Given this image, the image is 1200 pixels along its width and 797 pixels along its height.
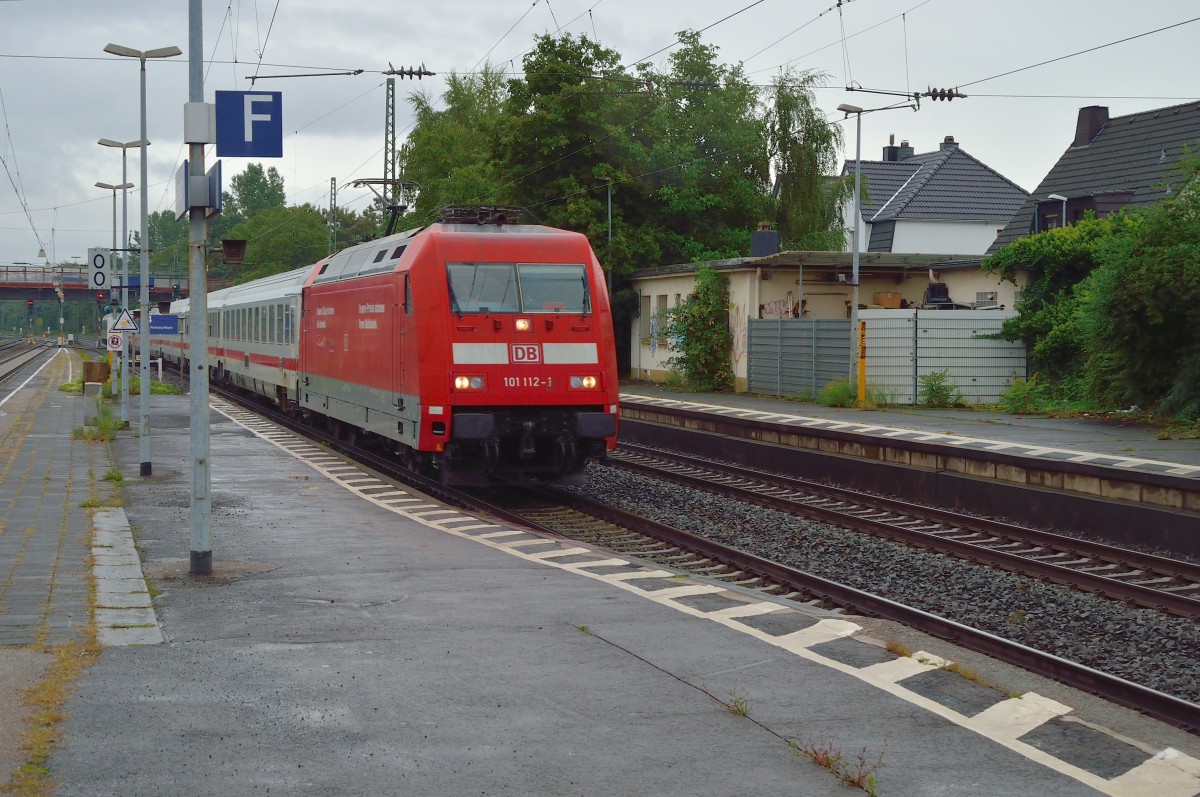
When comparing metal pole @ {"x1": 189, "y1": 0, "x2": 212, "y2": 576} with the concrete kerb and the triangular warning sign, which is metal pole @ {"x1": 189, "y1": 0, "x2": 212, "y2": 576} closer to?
the concrete kerb

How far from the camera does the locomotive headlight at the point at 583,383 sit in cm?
1589

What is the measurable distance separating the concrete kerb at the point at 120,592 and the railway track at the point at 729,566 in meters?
4.37

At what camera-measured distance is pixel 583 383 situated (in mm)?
15953

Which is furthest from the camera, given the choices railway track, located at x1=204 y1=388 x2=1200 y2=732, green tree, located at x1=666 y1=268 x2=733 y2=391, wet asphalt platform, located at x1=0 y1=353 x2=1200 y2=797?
green tree, located at x1=666 y1=268 x2=733 y2=391

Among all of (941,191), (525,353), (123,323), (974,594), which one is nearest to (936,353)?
(525,353)

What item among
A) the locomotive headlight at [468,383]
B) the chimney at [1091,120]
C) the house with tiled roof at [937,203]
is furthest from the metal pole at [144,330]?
the house with tiled roof at [937,203]

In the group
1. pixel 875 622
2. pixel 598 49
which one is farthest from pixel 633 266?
pixel 875 622

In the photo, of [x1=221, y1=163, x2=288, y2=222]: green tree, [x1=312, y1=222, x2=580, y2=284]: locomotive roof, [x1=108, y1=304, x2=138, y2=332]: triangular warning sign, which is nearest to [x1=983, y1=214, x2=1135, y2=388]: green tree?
[x1=312, y1=222, x2=580, y2=284]: locomotive roof

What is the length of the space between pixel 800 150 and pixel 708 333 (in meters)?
13.8

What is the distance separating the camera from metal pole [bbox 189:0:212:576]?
10.3 metres

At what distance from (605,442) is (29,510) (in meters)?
6.45

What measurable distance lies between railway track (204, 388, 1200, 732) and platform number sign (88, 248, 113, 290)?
5.85 meters

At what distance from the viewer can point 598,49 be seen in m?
43.8

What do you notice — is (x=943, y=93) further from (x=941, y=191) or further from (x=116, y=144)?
(x=941, y=191)
